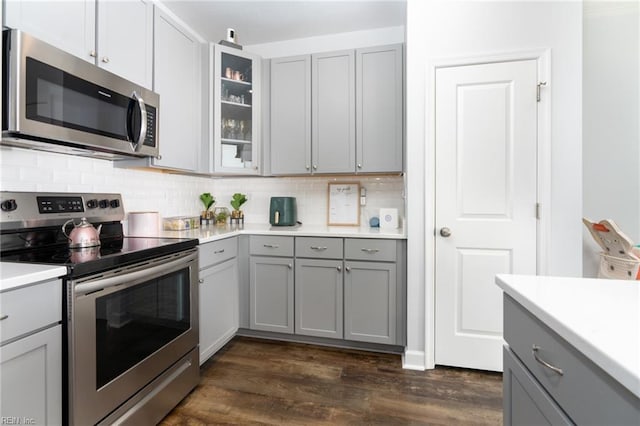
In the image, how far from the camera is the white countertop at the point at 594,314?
516mm

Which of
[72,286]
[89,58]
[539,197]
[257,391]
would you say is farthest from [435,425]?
[89,58]

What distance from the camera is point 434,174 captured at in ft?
7.20

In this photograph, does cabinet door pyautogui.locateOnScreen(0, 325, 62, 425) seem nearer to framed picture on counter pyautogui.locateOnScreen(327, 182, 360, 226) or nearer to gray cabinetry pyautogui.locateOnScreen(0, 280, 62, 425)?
gray cabinetry pyautogui.locateOnScreen(0, 280, 62, 425)

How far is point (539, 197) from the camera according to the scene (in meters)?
2.05

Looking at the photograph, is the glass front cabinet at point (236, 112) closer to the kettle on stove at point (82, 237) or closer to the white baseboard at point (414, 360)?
the kettle on stove at point (82, 237)

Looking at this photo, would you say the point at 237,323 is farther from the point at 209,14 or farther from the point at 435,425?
the point at 209,14

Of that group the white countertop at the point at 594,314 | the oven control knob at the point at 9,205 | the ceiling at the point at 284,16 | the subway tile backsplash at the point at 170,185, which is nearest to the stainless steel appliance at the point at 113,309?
the oven control knob at the point at 9,205

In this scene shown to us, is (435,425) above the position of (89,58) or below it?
below

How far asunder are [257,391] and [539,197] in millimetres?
2148

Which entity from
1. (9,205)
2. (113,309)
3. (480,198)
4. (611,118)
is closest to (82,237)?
(9,205)

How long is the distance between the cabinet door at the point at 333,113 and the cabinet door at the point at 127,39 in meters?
1.28

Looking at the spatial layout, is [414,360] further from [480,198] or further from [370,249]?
[480,198]

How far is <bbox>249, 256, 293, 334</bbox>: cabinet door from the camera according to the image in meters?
2.53

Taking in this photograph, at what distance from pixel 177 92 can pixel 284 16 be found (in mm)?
1108
